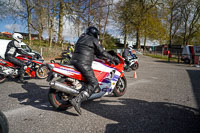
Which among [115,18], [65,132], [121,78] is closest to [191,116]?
[121,78]

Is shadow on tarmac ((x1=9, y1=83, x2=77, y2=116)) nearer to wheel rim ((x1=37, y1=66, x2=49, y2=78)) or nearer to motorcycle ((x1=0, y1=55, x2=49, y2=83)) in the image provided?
motorcycle ((x1=0, y1=55, x2=49, y2=83))

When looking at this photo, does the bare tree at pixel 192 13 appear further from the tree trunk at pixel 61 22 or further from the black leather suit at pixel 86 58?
the black leather suit at pixel 86 58

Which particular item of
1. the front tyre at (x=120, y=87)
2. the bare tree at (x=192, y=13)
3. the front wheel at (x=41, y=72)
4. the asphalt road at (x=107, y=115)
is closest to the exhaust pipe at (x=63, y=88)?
the asphalt road at (x=107, y=115)

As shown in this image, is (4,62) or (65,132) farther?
(4,62)

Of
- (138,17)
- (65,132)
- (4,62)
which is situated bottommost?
(65,132)

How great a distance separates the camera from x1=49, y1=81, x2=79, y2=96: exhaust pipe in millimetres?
3221

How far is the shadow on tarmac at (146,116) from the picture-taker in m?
2.93

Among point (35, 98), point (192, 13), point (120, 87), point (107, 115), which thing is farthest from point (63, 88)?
point (192, 13)

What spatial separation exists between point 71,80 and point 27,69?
3.88 metres

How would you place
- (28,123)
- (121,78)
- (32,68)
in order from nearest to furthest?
(28,123)
(121,78)
(32,68)

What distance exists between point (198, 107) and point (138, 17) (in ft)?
92.0

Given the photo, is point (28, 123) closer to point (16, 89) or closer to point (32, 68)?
point (16, 89)

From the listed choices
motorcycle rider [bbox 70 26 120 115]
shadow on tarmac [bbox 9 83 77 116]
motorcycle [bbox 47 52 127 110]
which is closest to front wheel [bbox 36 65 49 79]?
shadow on tarmac [bbox 9 83 77 116]

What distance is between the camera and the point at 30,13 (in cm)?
1931
